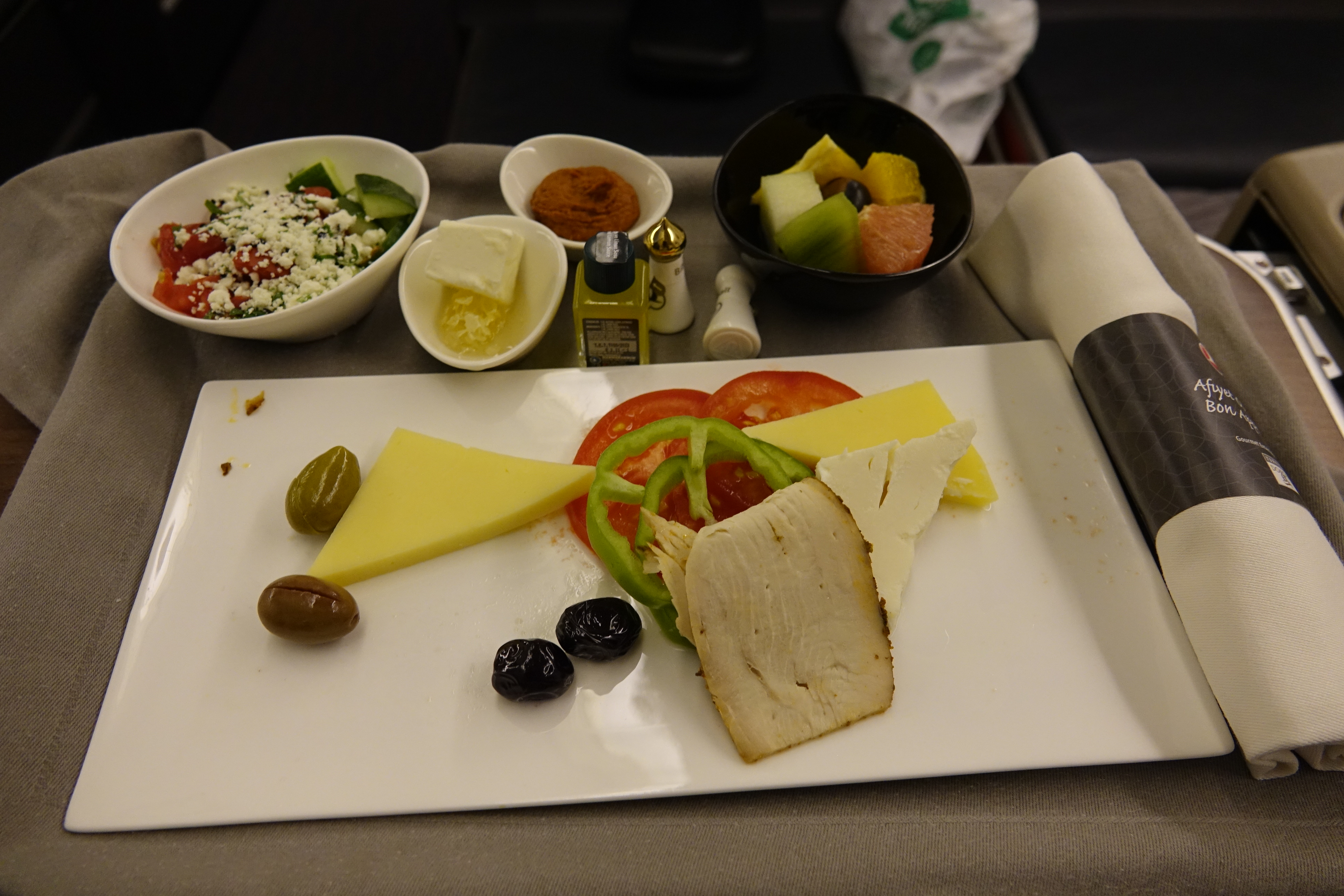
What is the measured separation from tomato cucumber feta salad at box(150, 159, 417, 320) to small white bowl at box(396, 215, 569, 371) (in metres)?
0.15

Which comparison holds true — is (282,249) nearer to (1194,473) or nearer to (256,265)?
(256,265)

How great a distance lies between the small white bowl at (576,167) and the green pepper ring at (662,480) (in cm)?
67

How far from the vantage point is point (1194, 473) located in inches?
57.6

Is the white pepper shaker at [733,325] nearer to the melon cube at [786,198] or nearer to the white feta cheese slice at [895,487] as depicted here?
the melon cube at [786,198]

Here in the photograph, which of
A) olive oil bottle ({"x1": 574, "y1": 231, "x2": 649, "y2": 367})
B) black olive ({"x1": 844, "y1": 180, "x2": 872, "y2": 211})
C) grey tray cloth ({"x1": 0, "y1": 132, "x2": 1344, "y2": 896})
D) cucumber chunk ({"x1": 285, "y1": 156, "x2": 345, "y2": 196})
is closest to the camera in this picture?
grey tray cloth ({"x1": 0, "y1": 132, "x2": 1344, "y2": 896})

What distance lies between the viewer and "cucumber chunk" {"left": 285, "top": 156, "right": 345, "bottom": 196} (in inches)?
77.0

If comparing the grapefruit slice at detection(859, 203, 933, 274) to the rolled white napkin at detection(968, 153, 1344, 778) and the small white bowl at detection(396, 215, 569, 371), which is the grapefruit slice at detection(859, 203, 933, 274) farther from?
the small white bowl at detection(396, 215, 569, 371)

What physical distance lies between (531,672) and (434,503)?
0.43 meters

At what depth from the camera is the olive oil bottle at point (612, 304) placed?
1.62 meters

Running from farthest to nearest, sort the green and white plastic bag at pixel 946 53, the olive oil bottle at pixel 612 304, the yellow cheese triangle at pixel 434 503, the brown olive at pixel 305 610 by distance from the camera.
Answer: the green and white plastic bag at pixel 946 53
the olive oil bottle at pixel 612 304
the yellow cheese triangle at pixel 434 503
the brown olive at pixel 305 610

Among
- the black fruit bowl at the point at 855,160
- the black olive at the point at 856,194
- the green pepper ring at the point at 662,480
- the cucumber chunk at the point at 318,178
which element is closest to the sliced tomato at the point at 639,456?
the green pepper ring at the point at 662,480

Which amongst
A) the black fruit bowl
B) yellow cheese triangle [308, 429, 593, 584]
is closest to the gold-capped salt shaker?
the black fruit bowl

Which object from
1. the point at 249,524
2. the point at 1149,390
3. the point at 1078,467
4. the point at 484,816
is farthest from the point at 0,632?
the point at 1149,390

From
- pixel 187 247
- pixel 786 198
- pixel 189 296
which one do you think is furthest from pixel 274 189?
pixel 786 198
